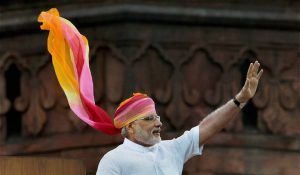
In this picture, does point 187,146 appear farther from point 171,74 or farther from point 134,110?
point 171,74

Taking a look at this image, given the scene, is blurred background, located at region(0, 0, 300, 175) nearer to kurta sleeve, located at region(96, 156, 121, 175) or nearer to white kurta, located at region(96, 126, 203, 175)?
white kurta, located at region(96, 126, 203, 175)

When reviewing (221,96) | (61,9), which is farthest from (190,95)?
(61,9)

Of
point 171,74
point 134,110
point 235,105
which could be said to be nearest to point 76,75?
point 134,110

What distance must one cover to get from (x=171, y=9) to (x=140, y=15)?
0.38 meters

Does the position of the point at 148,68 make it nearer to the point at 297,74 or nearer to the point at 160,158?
the point at 297,74

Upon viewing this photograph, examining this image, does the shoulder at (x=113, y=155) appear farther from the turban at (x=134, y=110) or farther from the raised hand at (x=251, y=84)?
the raised hand at (x=251, y=84)

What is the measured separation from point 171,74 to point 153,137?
26.7 feet

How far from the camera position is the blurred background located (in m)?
18.7

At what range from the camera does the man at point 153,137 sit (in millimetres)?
Answer: 10602

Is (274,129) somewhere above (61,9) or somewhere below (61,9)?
below

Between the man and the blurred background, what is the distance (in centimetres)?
767

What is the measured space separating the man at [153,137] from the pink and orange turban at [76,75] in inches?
1.6

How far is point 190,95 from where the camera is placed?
62.1 ft

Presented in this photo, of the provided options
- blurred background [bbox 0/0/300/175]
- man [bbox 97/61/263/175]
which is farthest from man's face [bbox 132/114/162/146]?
blurred background [bbox 0/0/300/175]
